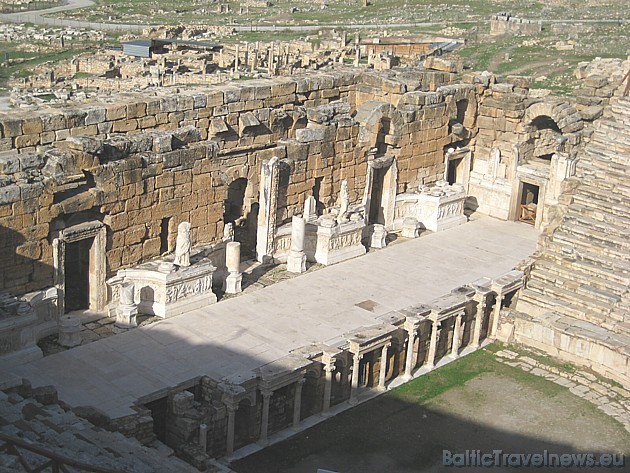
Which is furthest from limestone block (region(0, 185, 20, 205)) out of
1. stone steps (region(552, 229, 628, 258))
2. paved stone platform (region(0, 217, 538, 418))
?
stone steps (region(552, 229, 628, 258))

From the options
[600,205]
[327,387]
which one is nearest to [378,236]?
[600,205]

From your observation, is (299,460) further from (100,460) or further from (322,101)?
(322,101)

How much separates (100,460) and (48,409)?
260 cm

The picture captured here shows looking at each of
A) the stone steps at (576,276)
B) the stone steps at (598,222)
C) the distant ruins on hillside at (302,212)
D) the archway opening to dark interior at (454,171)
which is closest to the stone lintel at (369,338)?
the distant ruins on hillside at (302,212)

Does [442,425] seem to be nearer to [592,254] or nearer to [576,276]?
[576,276]

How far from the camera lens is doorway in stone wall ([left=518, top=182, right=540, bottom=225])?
30969 millimetres

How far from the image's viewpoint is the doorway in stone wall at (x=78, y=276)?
22.6 metres

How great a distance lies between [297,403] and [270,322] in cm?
273

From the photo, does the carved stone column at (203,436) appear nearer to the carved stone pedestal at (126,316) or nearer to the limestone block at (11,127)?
the carved stone pedestal at (126,316)

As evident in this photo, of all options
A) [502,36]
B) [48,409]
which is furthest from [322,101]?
[502,36]

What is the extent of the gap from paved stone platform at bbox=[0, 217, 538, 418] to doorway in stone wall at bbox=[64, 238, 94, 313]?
5.49 ft

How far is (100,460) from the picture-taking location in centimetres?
1490

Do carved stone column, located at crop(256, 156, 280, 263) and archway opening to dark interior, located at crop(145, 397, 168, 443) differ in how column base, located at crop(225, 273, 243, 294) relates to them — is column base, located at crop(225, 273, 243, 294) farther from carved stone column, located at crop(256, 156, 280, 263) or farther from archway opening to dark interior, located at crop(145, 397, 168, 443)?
archway opening to dark interior, located at crop(145, 397, 168, 443)

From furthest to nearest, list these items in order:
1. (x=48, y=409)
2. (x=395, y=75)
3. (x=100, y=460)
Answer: (x=395, y=75)
(x=48, y=409)
(x=100, y=460)
